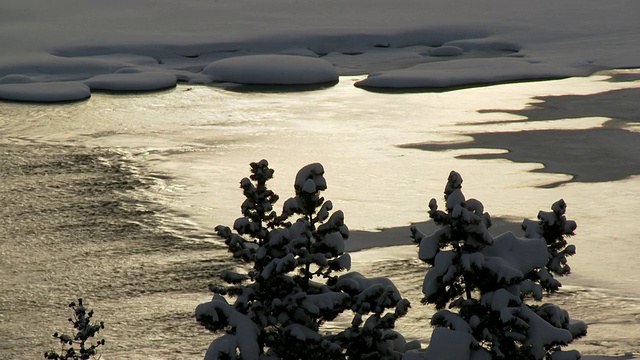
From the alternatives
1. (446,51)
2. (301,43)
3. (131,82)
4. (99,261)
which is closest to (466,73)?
(446,51)

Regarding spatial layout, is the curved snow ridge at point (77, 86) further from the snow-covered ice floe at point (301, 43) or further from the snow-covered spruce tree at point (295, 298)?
the snow-covered spruce tree at point (295, 298)

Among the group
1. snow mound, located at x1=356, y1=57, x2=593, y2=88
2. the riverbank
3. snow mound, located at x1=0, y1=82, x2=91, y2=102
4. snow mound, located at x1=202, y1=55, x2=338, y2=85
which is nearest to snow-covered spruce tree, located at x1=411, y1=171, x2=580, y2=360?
the riverbank

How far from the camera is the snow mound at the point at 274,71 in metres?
25.5

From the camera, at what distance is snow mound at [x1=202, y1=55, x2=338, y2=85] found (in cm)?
2550

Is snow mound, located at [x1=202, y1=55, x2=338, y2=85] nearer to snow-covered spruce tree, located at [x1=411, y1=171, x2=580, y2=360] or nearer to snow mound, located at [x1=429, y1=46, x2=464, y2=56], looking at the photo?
snow mound, located at [x1=429, y1=46, x2=464, y2=56]

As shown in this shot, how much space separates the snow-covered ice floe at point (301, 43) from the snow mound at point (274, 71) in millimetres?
30

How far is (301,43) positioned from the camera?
29.6m

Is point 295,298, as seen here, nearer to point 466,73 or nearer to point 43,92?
point 43,92

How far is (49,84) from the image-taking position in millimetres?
23625

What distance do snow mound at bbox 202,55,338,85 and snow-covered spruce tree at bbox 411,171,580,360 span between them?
19148 mm

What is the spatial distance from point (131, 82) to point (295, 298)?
61.8 feet

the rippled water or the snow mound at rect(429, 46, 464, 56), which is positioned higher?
the snow mound at rect(429, 46, 464, 56)

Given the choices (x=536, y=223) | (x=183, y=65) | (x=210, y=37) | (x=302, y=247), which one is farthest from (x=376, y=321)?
(x=210, y=37)

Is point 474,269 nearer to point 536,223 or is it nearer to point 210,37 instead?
point 536,223
